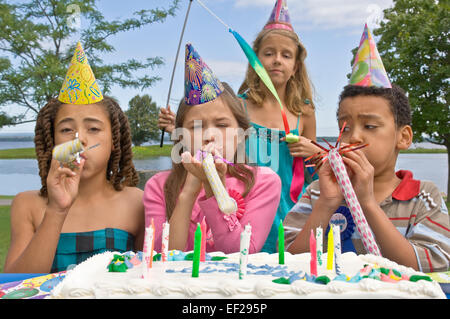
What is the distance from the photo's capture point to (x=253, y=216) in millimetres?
2352

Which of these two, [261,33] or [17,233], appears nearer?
[17,233]

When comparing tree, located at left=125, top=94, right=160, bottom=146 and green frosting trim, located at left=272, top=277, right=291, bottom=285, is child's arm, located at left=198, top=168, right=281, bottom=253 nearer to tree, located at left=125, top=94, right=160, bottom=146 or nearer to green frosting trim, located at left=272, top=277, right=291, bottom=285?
green frosting trim, located at left=272, top=277, right=291, bottom=285

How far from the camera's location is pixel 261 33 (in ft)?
11.7

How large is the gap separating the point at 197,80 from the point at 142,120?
5.93m

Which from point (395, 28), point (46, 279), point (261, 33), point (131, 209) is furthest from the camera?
point (395, 28)

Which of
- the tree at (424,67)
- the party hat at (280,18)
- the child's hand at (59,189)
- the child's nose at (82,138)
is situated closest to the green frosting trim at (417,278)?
the child's hand at (59,189)

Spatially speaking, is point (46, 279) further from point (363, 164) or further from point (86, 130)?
point (363, 164)

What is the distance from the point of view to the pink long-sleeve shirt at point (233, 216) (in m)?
2.22

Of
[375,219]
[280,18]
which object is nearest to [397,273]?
[375,219]

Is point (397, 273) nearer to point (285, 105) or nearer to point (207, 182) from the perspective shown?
point (207, 182)

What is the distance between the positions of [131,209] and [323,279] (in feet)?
4.77

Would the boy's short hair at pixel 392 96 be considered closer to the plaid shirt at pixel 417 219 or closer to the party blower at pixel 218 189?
the plaid shirt at pixel 417 219
